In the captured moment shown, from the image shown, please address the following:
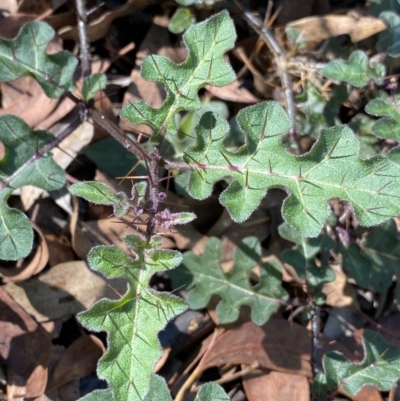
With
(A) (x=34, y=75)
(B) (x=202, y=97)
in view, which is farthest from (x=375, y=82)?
(A) (x=34, y=75)

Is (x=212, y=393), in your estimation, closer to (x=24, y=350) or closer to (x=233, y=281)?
(x=233, y=281)

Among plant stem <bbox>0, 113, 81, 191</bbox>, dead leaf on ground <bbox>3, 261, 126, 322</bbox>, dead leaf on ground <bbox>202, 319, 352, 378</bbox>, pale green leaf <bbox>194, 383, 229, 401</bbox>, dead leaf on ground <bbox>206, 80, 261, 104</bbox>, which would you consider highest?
plant stem <bbox>0, 113, 81, 191</bbox>

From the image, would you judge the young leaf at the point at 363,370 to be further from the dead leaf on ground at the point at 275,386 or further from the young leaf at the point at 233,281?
the young leaf at the point at 233,281

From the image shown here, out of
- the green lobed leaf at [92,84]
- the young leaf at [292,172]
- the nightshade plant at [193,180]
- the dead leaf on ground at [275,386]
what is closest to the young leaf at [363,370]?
the nightshade plant at [193,180]

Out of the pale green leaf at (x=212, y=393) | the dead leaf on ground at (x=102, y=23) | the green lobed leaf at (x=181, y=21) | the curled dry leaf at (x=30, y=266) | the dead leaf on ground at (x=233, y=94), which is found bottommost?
the pale green leaf at (x=212, y=393)

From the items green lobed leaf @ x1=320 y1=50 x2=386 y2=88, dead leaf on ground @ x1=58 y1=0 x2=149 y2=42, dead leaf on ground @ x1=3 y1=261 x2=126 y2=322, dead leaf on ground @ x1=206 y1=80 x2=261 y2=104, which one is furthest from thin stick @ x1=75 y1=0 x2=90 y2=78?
green lobed leaf @ x1=320 y1=50 x2=386 y2=88

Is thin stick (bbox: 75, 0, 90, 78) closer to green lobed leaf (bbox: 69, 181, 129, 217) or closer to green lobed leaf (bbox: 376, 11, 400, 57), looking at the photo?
green lobed leaf (bbox: 69, 181, 129, 217)

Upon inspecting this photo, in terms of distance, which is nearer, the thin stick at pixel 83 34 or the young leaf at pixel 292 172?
the young leaf at pixel 292 172
